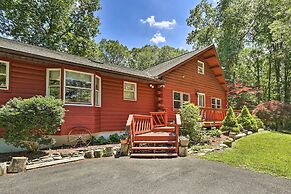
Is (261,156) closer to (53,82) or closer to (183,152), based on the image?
(183,152)

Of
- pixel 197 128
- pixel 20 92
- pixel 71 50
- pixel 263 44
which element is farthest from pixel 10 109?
pixel 263 44

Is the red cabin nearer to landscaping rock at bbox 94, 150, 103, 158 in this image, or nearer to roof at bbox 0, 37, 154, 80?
roof at bbox 0, 37, 154, 80

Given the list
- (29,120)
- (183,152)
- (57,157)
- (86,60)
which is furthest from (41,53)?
(183,152)

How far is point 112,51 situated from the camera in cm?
4097

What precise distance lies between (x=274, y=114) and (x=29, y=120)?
1821 cm

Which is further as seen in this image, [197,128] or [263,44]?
[263,44]

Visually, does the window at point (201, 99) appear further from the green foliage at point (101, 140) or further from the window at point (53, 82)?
the window at point (53, 82)

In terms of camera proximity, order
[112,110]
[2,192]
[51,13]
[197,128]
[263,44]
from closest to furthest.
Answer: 1. [2,192]
2. [197,128]
3. [112,110]
4. [51,13]
5. [263,44]

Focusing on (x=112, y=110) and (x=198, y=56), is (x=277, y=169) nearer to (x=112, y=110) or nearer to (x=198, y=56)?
(x=112, y=110)

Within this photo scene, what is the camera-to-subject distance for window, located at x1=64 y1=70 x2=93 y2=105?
9070mm

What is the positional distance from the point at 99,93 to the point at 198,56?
9066 millimetres

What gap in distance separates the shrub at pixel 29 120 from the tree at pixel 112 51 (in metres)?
34.1

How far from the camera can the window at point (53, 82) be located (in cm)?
897

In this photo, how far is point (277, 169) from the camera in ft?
21.9
